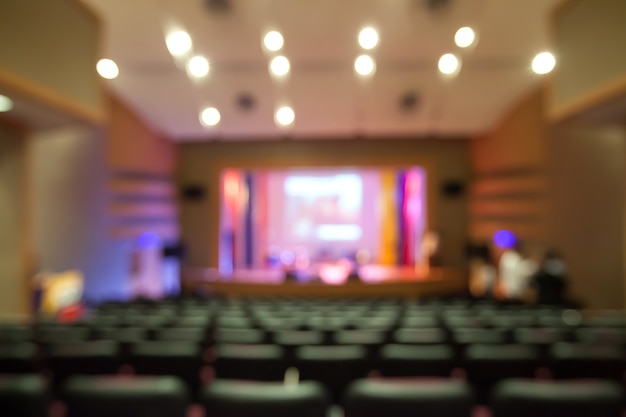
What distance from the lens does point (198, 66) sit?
899 cm

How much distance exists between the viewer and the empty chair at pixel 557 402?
160 cm

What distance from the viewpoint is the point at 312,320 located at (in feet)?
16.0

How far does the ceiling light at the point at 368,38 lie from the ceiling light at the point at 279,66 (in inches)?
58.3

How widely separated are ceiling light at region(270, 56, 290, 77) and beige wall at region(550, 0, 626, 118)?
4.48 meters

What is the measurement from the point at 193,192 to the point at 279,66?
17.7ft

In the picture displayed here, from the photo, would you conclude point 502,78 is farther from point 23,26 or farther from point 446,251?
point 23,26

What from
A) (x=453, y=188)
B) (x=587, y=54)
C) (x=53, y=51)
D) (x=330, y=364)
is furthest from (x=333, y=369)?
(x=453, y=188)

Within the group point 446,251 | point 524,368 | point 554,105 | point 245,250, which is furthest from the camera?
point 245,250

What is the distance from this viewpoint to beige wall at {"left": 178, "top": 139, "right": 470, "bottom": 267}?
43.9ft

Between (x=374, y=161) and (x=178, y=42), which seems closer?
(x=178, y=42)

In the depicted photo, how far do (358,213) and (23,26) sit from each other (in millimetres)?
12042

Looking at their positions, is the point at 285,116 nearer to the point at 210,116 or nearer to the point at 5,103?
the point at 210,116

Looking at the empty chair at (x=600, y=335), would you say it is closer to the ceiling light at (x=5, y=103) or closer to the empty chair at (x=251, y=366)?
the empty chair at (x=251, y=366)

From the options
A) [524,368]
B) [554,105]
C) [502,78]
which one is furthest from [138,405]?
[502,78]
